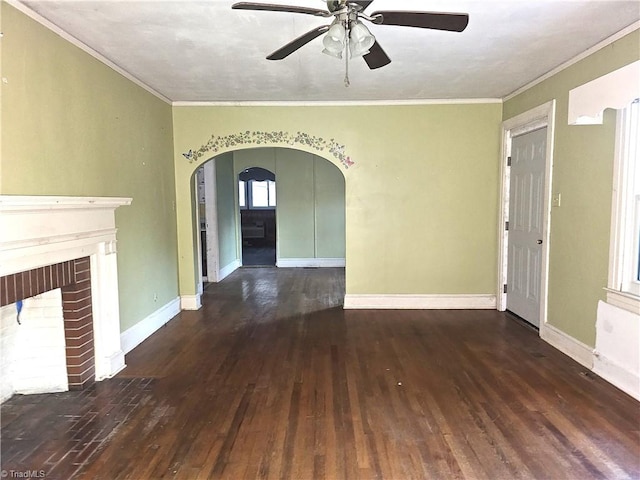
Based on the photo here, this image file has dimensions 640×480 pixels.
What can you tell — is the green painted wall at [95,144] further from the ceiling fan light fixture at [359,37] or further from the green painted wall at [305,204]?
→ the green painted wall at [305,204]

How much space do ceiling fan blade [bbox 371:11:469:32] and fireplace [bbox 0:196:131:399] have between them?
217cm

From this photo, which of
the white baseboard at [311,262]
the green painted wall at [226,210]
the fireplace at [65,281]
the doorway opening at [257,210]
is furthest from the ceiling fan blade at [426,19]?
the doorway opening at [257,210]

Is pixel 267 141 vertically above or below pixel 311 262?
above

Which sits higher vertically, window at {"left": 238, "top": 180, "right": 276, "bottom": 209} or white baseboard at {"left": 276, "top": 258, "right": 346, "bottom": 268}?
window at {"left": 238, "top": 180, "right": 276, "bottom": 209}

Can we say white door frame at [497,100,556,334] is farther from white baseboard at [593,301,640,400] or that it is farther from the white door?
white baseboard at [593,301,640,400]

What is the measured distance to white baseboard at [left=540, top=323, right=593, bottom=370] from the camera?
330 cm

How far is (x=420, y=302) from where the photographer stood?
511 cm

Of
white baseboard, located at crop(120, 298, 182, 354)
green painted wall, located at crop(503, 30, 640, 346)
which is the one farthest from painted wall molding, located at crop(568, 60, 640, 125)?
white baseboard, located at crop(120, 298, 182, 354)

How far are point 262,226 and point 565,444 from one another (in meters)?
10.7

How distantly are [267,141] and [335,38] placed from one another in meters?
2.99

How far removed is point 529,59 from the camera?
11.4 ft

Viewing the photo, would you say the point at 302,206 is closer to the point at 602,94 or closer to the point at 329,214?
the point at 329,214

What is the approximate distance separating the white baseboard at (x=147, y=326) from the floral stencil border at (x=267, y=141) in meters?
1.80
